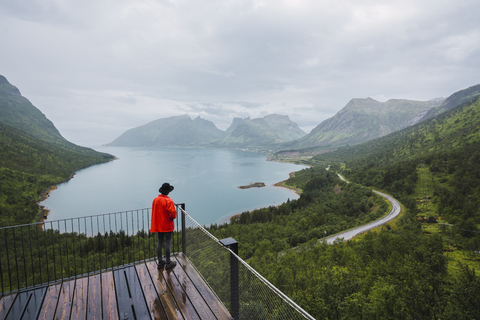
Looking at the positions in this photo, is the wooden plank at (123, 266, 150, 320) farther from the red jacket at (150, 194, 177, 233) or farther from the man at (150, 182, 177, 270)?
the red jacket at (150, 194, 177, 233)

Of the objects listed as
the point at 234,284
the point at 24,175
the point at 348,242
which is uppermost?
the point at 234,284

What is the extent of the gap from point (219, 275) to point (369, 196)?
52.3m

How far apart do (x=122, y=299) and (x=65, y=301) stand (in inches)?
40.1

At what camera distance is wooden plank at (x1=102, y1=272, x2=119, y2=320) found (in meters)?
3.97

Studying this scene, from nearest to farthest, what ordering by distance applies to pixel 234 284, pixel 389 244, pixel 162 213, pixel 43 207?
pixel 234 284 < pixel 162 213 < pixel 389 244 < pixel 43 207

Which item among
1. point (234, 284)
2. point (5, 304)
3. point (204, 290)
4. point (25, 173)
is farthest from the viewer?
point (25, 173)

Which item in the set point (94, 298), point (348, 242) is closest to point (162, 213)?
point (94, 298)

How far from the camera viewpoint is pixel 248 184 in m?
80.4

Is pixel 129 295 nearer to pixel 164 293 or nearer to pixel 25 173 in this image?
pixel 164 293

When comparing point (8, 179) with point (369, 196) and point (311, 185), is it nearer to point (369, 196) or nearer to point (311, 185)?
point (311, 185)

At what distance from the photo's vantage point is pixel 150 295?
4.46 metres

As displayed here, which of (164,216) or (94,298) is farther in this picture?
(164,216)

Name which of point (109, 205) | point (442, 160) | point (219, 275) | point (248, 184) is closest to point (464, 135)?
point (442, 160)

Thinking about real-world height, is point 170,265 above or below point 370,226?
above
